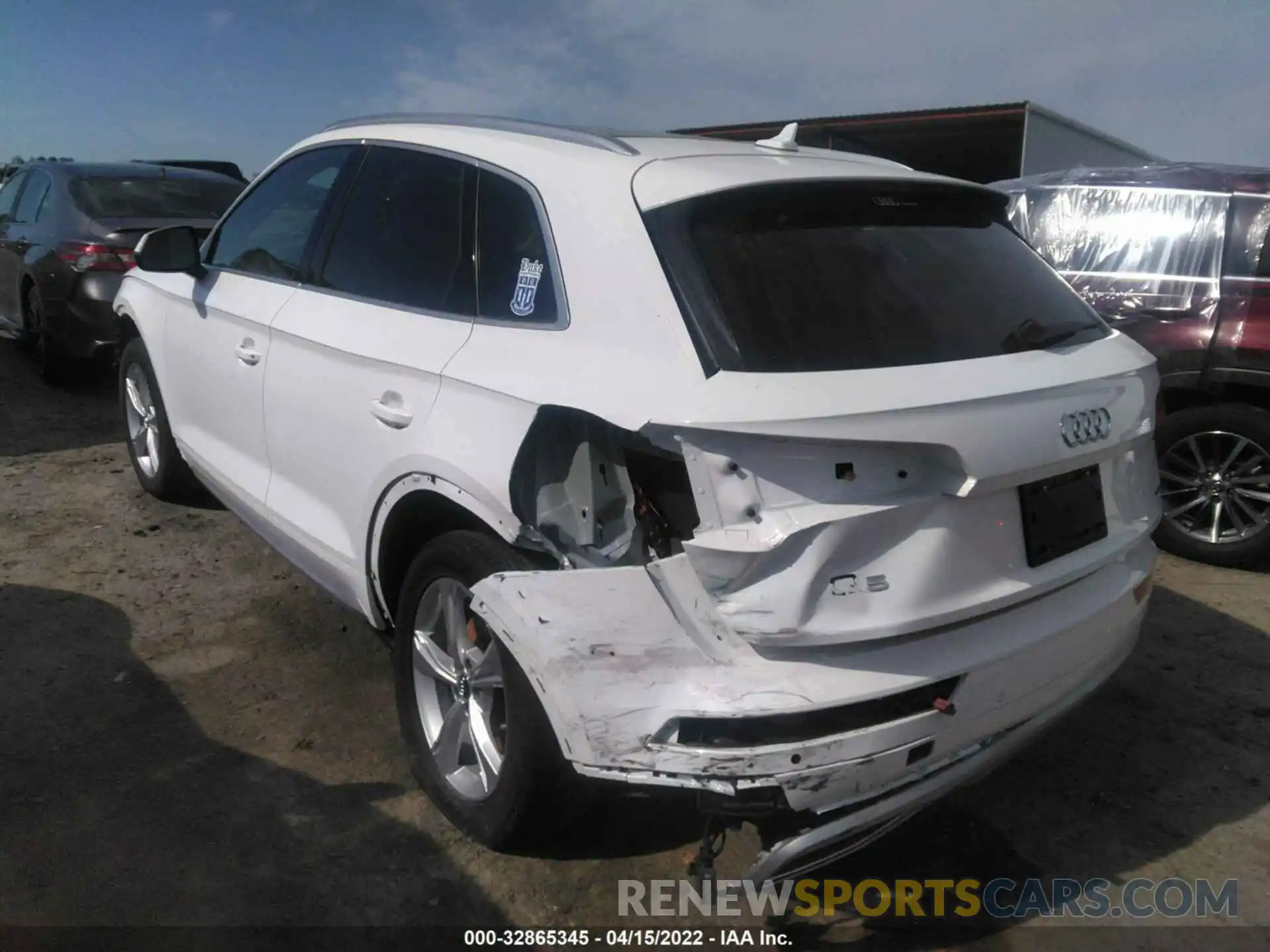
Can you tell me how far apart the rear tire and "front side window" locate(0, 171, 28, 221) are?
8294 millimetres

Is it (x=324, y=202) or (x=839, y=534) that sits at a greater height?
(x=324, y=202)

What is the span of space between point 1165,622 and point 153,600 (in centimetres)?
417

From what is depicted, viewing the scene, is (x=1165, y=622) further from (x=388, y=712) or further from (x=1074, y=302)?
(x=388, y=712)

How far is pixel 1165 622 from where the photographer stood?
4262 mm

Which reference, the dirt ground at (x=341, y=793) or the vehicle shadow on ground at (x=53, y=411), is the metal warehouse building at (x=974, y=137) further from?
the dirt ground at (x=341, y=793)

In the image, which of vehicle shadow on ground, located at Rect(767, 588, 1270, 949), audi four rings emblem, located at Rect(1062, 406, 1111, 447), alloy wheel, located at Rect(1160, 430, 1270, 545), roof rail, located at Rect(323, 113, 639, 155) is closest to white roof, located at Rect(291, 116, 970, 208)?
roof rail, located at Rect(323, 113, 639, 155)

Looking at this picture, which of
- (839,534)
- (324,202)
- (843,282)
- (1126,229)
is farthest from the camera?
(1126,229)

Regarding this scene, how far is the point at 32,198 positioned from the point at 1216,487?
26.7 ft

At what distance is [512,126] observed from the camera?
2930 millimetres

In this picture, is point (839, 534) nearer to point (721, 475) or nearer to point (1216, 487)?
point (721, 475)

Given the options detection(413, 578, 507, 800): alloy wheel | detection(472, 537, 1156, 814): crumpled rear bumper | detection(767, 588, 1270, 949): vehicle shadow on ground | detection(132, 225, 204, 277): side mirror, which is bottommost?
detection(767, 588, 1270, 949): vehicle shadow on ground

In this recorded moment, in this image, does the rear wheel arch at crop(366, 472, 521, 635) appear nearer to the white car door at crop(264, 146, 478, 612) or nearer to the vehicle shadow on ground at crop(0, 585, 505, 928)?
the white car door at crop(264, 146, 478, 612)

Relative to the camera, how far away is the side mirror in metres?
4.02

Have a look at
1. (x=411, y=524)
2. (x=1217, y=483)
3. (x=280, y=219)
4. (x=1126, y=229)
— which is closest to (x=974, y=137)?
(x=1126, y=229)
